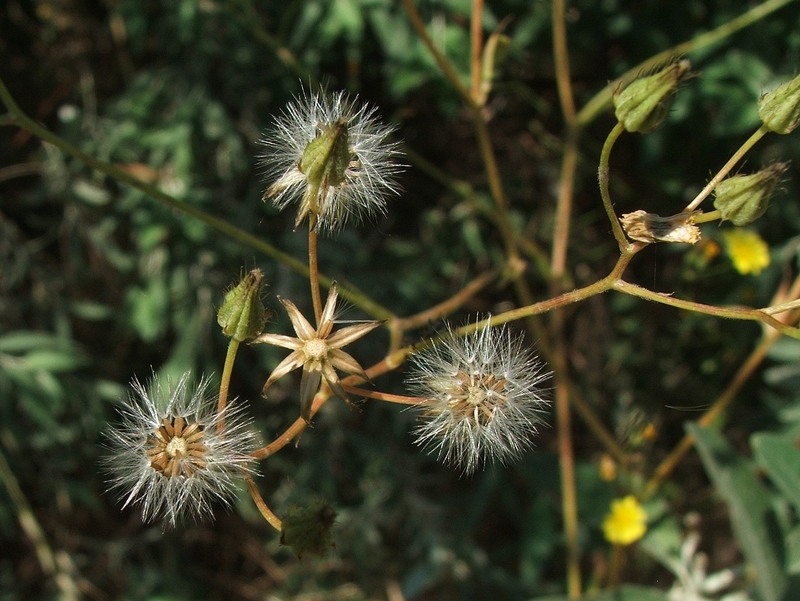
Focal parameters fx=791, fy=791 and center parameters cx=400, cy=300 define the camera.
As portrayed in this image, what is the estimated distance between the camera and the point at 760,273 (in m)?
2.00

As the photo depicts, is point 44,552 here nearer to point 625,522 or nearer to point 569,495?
point 569,495

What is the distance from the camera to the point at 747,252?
196 centimetres

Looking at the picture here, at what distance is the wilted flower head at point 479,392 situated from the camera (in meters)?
1.09

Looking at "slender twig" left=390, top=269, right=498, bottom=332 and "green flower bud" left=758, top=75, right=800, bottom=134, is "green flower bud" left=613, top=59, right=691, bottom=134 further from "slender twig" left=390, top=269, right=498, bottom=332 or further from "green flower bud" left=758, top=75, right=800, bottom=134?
"slender twig" left=390, top=269, right=498, bottom=332

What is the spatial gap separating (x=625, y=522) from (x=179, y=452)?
1240mm

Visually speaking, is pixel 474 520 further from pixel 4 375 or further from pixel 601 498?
pixel 4 375

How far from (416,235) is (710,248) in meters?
0.83

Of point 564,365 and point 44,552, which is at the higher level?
point 564,365

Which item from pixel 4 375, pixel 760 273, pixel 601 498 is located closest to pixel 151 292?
pixel 4 375

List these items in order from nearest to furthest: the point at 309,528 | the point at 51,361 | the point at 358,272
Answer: the point at 309,528, the point at 51,361, the point at 358,272

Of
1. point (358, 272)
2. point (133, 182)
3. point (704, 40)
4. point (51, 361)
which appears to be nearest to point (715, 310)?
point (133, 182)

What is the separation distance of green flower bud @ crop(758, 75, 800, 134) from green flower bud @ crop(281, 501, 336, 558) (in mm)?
772

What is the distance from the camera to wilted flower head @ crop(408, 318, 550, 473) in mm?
1090

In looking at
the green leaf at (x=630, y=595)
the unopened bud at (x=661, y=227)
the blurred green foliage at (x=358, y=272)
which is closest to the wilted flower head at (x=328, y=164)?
the unopened bud at (x=661, y=227)
